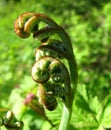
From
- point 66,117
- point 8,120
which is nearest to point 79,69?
point 8,120

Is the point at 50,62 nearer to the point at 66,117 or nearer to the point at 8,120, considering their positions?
the point at 66,117

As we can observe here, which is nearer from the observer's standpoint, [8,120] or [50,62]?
[50,62]

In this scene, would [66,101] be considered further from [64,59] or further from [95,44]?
[95,44]

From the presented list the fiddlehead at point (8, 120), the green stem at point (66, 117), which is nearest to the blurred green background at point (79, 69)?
the fiddlehead at point (8, 120)

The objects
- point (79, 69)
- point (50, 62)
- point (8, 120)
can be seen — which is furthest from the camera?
point (79, 69)

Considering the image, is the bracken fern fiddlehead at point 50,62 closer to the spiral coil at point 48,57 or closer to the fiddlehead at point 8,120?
the spiral coil at point 48,57

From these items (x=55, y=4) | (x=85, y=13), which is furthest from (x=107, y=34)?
(x=55, y=4)
